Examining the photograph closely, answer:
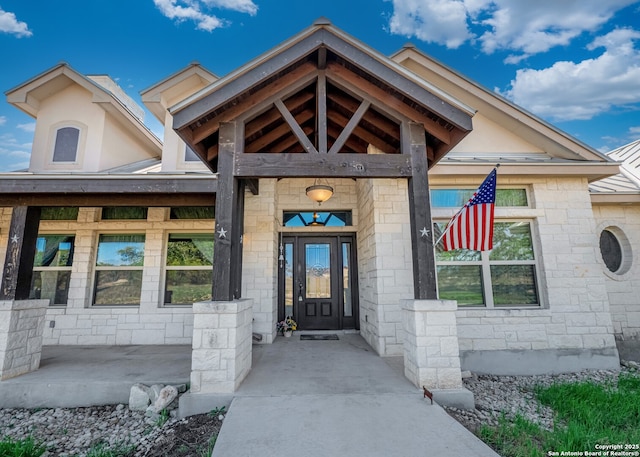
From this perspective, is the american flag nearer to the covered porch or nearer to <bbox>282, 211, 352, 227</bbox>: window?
the covered porch

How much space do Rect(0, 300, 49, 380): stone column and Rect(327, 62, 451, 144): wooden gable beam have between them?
512 cm

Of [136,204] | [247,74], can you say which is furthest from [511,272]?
[136,204]

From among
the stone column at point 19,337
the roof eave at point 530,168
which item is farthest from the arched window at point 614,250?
the stone column at point 19,337

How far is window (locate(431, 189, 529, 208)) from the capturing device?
205 inches

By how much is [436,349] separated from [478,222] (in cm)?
162

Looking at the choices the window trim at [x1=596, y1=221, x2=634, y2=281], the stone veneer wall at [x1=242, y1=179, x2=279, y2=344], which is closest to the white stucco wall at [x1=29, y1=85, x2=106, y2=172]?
the stone veneer wall at [x1=242, y1=179, x2=279, y2=344]

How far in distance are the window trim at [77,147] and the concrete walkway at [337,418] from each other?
5535mm

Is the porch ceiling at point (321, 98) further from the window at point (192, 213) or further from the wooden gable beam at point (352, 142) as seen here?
the window at point (192, 213)

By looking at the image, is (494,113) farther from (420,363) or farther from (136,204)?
(136,204)

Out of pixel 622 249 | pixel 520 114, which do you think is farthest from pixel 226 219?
pixel 622 249

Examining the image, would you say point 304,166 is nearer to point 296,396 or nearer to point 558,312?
point 296,396

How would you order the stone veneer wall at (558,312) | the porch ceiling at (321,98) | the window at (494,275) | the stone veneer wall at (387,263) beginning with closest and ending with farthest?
1. the porch ceiling at (321,98)
2. the stone veneer wall at (387,263)
3. the stone veneer wall at (558,312)
4. the window at (494,275)

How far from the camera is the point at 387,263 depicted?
187 inches

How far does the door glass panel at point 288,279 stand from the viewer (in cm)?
642
